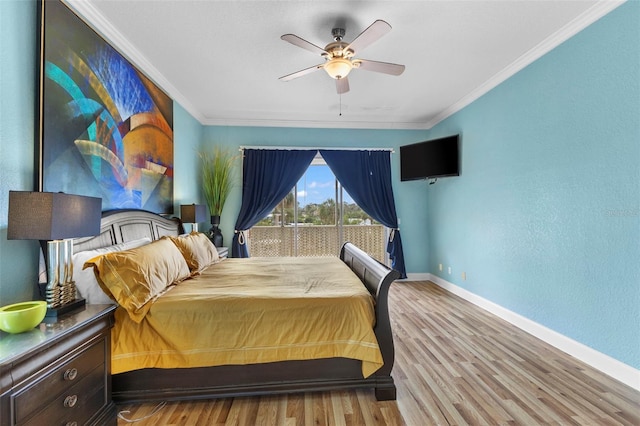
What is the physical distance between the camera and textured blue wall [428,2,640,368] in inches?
82.5

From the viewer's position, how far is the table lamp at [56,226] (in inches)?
52.5

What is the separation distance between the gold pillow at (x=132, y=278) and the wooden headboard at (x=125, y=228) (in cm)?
35

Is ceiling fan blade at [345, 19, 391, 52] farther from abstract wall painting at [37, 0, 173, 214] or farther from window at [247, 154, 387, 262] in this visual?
window at [247, 154, 387, 262]

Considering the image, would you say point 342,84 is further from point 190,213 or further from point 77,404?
point 77,404

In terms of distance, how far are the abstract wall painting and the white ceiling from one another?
0.24m

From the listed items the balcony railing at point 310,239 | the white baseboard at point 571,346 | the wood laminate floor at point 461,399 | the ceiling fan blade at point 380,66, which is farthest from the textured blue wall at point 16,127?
the white baseboard at point 571,346

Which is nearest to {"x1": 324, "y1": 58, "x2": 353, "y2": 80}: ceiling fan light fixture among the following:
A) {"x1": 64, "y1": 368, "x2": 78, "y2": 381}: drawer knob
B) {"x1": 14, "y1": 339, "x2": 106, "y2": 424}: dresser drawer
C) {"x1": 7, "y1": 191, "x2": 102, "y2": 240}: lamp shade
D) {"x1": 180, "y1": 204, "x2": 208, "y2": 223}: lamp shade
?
{"x1": 7, "y1": 191, "x2": 102, "y2": 240}: lamp shade

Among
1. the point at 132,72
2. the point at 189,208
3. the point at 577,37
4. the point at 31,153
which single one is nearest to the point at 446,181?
the point at 577,37

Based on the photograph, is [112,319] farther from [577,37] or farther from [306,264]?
[577,37]

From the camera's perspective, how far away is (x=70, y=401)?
138cm

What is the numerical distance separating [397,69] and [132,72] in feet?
8.03

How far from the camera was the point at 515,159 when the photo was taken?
3135 millimetres

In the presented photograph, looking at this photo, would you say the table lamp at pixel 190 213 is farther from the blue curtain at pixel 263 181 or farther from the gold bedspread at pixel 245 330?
the gold bedspread at pixel 245 330

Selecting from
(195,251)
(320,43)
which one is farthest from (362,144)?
(195,251)
